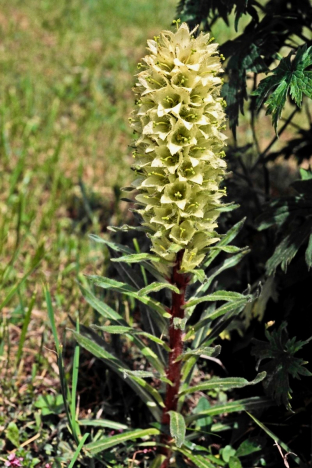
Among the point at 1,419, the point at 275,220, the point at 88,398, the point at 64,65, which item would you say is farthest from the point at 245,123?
the point at 1,419

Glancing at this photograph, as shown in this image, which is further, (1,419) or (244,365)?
(244,365)

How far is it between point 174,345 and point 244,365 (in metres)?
0.65

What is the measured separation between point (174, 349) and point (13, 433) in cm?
80

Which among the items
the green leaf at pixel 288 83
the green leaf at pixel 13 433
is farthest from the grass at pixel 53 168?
the green leaf at pixel 288 83

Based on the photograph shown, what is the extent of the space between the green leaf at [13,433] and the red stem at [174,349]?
615 millimetres

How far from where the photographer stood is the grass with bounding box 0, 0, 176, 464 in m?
2.77

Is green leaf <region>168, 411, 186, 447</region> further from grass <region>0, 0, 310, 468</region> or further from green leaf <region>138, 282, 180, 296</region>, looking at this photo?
green leaf <region>138, 282, 180, 296</region>

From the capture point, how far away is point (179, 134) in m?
1.79

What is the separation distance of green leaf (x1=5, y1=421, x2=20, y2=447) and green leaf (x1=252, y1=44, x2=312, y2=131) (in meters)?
1.62

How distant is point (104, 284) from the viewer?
2102mm

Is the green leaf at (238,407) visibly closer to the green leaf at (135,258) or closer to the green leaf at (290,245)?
the green leaf at (290,245)

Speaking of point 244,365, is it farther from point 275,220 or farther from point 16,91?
point 16,91

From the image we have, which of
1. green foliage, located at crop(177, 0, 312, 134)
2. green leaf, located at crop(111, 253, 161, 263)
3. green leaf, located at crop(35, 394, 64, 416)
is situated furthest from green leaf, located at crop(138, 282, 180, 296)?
green leaf, located at crop(35, 394, 64, 416)

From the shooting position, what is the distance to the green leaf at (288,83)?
6.42 ft
